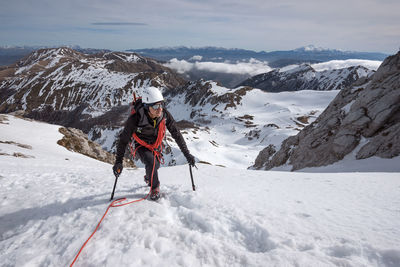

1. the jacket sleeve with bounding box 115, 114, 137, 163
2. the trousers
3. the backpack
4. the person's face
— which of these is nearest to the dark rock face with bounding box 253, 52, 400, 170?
the trousers

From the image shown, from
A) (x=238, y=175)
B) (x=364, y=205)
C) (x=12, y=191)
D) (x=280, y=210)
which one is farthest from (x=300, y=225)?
(x=12, y=191)

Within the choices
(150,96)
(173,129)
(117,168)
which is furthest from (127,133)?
(173,129)

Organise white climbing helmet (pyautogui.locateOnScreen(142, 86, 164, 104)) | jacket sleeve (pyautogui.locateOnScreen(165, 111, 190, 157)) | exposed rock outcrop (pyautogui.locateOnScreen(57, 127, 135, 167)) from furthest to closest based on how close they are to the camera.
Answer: exposed rock outcrop (pyautogui.locateOnScreen(57, 127, 135, 167))
jacket sleeve (pyautogui.locateOnScreen(165, 111, 190, 157))
white climbing helmet (pyautogui.locateOnScreen(142, 86, 164, 104))

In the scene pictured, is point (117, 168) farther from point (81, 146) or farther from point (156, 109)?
point (81, 146)

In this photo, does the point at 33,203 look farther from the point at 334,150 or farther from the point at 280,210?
the point at 334,150

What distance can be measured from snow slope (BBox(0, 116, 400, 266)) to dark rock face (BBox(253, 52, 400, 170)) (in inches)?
426

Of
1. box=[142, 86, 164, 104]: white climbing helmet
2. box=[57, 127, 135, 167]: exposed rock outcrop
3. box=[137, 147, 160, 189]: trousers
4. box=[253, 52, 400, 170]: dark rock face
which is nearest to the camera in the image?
box=[142, 86, 164, 104]: white climbing helmet

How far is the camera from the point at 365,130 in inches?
737

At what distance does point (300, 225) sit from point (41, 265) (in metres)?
5.25

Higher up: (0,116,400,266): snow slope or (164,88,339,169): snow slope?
(0,116,400,266): snow slope

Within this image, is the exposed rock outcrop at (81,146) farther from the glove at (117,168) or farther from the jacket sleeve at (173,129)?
the jacket sleeve at (173,129)

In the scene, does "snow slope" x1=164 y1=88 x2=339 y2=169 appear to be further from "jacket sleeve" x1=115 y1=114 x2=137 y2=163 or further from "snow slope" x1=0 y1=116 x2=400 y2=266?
"jacket sleeve" x1=115 y1=114 x2=137 y2=163

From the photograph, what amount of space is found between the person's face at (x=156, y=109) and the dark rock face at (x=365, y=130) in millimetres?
16667

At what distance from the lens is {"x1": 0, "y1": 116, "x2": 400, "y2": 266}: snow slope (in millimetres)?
3936
